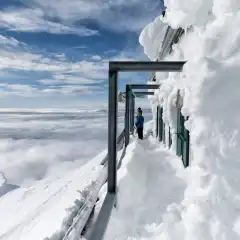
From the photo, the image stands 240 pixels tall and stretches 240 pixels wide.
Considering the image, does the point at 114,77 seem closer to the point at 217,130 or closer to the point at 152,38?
the point at 217,130

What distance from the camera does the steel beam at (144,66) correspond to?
2.86 metres

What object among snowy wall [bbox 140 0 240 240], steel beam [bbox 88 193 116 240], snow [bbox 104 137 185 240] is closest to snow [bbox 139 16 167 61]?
snow [bbox 104 137 185 240]

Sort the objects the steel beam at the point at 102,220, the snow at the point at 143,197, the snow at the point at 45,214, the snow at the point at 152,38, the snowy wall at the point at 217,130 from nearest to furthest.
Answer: the steel beam at the point at 102,220 < the snowy wall at the point at 217,130 < the snow at the point at 45,214 < the snow at the point at 143,197 < the snow at the point at 152,38

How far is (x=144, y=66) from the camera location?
2867mm

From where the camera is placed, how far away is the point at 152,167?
19.7ft

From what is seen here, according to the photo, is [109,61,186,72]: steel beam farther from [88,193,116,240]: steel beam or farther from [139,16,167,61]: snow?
[139,16,167,61]: snow

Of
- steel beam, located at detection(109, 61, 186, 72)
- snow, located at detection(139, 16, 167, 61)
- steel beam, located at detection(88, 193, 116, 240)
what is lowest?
steel beam, located at detection(88, 193, 116, 240)

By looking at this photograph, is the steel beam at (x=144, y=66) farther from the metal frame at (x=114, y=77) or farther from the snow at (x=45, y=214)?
the snow at (x=45, y=214)

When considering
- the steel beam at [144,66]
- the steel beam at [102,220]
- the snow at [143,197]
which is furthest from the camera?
the snow at [143,197]

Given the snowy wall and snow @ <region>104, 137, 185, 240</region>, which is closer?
the snowy wall

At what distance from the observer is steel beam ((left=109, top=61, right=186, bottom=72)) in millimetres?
2857

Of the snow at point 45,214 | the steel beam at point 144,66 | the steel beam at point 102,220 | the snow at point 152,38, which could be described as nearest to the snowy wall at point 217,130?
the steel beam at point 144,66

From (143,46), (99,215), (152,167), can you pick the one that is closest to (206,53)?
(99,215)

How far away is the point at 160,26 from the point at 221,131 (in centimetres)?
847
